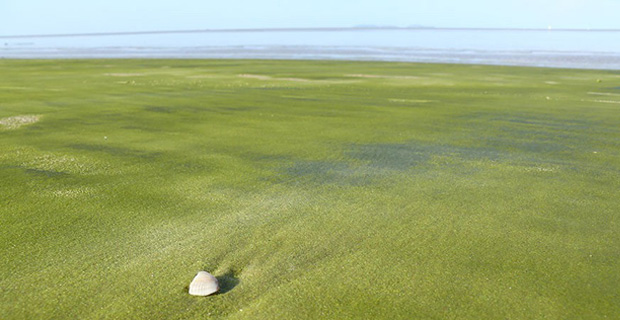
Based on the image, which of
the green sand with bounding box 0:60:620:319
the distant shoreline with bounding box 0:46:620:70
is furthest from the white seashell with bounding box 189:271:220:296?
the distant shoreline with bounding box 0:46:620:70

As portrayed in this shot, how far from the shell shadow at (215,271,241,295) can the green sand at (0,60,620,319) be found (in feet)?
0.04

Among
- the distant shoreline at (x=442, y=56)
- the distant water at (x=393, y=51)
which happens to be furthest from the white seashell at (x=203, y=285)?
the distant water at (x=393, y=51)

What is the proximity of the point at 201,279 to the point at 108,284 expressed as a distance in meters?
0.51

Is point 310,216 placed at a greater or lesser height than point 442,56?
lesser

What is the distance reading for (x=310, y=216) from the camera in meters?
3.76

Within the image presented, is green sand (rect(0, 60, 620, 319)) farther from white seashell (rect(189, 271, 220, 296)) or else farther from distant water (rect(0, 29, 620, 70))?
distant water (rect(0, 29, 620, 70))

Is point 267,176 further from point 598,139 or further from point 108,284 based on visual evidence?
point 598,139

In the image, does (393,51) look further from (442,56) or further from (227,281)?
A: (227,281)

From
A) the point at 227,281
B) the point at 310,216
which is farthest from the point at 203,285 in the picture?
the point at 310,216

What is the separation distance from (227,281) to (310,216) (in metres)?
1.09

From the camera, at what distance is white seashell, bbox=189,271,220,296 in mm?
2623

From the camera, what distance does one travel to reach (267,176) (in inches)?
188

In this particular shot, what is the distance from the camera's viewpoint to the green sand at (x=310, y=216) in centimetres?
262

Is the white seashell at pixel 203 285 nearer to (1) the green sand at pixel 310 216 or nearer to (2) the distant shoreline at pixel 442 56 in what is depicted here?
(1) the green sand at pixel 310 216
